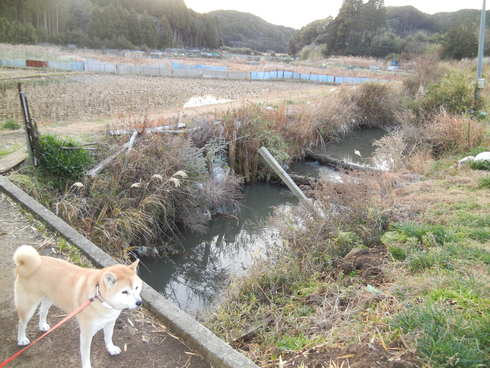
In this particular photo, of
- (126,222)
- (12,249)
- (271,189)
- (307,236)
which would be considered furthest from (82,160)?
(271,189)

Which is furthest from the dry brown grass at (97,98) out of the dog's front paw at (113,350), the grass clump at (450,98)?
the grass clump at (450,98)

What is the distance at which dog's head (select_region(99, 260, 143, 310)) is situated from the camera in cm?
269

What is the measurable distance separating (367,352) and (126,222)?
532 cm

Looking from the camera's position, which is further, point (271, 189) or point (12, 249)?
point (271, 189)

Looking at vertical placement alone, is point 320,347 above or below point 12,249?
below

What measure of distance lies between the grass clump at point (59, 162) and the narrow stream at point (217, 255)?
2.35 m

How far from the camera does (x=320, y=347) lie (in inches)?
143

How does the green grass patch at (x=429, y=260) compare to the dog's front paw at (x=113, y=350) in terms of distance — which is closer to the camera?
the dog's front paw at (x=113, y=350)

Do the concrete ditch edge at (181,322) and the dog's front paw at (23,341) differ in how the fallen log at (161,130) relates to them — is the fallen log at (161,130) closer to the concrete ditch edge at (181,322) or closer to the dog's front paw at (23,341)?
the concrete ditch edge at (181,322)

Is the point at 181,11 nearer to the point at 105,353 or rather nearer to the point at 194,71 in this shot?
the point at 194,71

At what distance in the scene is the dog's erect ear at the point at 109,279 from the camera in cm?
263

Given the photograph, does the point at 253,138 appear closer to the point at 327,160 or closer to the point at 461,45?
the point at 327,160

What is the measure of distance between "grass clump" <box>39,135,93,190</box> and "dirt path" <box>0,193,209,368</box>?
12.3 feet

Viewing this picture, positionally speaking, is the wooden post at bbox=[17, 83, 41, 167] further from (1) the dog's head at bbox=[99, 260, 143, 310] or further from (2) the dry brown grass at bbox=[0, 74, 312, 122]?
(1) the dog's head at bbox=[99, 260, 143, 310]
